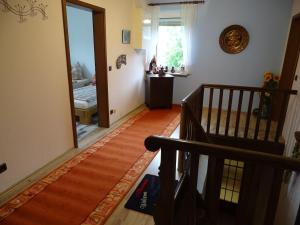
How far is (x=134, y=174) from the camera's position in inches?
104

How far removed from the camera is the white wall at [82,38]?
5.67 m

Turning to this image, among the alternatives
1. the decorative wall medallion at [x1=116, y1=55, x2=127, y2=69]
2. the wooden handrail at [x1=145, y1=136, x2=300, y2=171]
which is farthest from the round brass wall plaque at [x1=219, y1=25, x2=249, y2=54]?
the wooden handrail at [x1=145, y1=136, x2=300, y2=171]

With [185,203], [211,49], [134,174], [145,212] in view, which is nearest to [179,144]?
[185,203]

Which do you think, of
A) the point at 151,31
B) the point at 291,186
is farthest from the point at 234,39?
the point at 291,186

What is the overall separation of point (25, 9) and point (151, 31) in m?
3.43

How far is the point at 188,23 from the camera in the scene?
4891 mm

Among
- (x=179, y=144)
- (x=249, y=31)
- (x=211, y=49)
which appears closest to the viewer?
(x=179, y=144)

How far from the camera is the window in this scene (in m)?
5.20

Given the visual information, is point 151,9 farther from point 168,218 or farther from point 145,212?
point 168,218

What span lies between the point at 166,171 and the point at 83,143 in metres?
2.43

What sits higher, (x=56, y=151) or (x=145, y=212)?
(x=56, y=151)

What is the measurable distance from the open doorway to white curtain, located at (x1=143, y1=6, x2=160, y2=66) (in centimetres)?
123

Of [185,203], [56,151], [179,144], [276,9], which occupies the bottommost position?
[56,151]

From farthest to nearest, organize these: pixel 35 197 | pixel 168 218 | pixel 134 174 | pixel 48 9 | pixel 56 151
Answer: pixel 56 151 < pixel 134 174 < pixel 48 9 < pixel 35 197 < pixel 168 218
